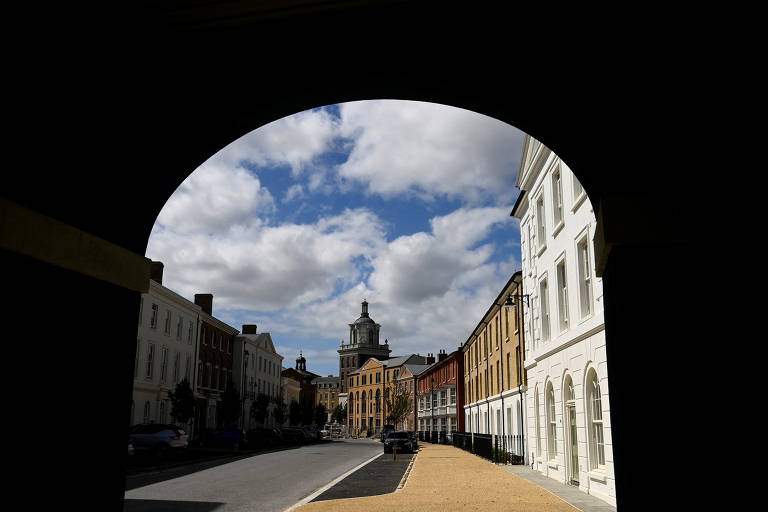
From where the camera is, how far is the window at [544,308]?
21.2 metres

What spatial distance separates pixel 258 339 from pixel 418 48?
62.3 metres

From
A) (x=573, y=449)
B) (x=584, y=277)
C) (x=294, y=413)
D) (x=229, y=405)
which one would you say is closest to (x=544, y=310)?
(x=573, y=449)

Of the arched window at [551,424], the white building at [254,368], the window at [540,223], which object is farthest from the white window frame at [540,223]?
the white building at [254,368]

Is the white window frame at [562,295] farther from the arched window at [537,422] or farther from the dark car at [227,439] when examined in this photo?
the dark car at [227,439]

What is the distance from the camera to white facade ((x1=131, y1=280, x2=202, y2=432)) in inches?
1502

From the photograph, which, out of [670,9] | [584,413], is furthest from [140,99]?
[584,413]

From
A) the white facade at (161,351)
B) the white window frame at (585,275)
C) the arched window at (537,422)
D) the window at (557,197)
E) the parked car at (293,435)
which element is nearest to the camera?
the white window frame at (585,275)

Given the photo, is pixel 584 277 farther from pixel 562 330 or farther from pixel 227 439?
pixel 227 439

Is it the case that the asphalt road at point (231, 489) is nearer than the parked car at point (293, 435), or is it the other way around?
the asphalt road at point (231, 489)

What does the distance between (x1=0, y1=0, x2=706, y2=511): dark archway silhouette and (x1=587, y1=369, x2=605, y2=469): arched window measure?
10.3 meters

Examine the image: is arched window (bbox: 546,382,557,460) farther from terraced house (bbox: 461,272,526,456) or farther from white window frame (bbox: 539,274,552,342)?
terraced house (bbox: 461,272,526,456)

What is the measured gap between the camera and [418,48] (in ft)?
18.1

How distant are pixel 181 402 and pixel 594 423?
102 ft

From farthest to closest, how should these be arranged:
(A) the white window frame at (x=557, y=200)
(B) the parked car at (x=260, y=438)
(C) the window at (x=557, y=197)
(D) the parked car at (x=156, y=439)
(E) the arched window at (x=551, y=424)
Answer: (B) the parked car at (x=260, y=438)
(D) the parked car at (x=156, y=439)
(E) the arched window at (x=551, y=424)
(C) the window at (x=557, y=197)
(A) the white window frame at (x=557, y=200)
